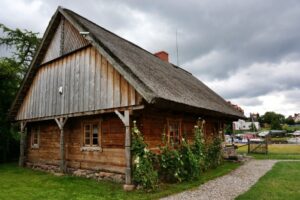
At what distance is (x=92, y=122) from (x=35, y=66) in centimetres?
568

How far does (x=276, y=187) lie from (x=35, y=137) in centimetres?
1361

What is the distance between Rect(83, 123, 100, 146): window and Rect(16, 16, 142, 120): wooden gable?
902 mm

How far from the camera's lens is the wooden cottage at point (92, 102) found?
1030 cm

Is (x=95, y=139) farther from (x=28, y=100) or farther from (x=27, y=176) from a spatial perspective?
(x=28, y=100)

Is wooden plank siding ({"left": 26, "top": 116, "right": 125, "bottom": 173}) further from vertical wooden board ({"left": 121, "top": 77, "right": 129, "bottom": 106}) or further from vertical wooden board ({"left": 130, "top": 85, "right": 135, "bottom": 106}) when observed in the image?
vertical wooden board ({"left": 130, "top": 85, "right": 135, "bottom": 106})

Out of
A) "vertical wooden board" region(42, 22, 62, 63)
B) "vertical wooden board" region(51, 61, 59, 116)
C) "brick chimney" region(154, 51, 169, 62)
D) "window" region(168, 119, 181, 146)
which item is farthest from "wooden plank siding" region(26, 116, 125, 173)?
"brick chimney" region(154, 51, 169, 62)

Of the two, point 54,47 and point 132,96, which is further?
point 54,47

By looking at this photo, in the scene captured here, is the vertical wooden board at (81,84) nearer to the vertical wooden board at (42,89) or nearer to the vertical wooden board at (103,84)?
the vertical wooden board at (103,84)

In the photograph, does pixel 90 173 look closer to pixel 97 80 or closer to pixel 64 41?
pixel 97 80

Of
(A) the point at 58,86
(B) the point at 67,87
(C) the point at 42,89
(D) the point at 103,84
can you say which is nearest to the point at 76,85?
(B) the point at 67,87

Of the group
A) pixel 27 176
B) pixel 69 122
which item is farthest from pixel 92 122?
pixel 27 176

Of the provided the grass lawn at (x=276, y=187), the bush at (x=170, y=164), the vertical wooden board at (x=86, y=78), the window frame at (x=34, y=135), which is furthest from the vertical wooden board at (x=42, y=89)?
the grass lawn at (x=276, y=187)

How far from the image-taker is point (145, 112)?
1080cm

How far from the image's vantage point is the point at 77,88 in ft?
41.8
